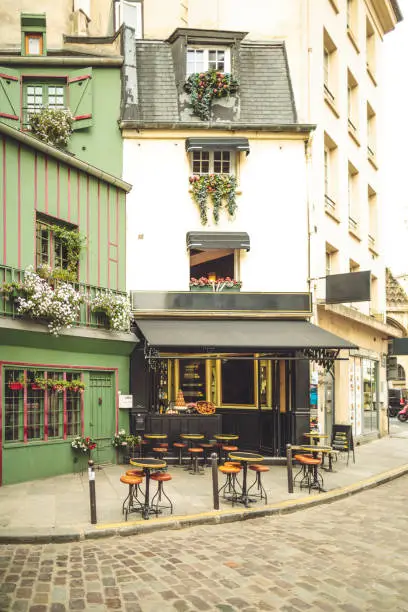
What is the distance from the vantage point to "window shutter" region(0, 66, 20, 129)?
46.7 feet

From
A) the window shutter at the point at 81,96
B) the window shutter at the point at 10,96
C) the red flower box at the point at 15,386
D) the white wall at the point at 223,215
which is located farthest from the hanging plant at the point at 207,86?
the red flower box at the point at 15,386

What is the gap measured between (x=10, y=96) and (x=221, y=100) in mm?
5623

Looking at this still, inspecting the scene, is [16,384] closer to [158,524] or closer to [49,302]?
[49,302]

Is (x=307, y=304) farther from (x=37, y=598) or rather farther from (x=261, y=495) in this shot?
(x=37, y=598)

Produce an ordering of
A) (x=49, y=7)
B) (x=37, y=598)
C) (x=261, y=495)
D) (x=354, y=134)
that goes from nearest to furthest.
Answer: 1. (x=37, y=598)
2. (x=261, y=495)
3. (x=49, y=7)
4. (x=354, y=134)

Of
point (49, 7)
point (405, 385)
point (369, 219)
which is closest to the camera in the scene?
point (49, 7)

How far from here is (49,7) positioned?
60.7ft

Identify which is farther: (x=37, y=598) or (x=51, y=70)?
(x=51, y=70)

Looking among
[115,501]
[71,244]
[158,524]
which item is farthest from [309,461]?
[71,244]

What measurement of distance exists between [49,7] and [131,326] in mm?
11771

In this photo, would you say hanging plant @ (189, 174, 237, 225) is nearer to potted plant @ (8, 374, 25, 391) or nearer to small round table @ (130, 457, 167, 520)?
potted plant @ (8, 374, 25, 391)

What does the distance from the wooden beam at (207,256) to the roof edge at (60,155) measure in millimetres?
2624

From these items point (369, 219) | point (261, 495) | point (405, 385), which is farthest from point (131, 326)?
point (405, 385)

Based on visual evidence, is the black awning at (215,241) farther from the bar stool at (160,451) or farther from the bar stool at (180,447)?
the bar stool at (160,451)
